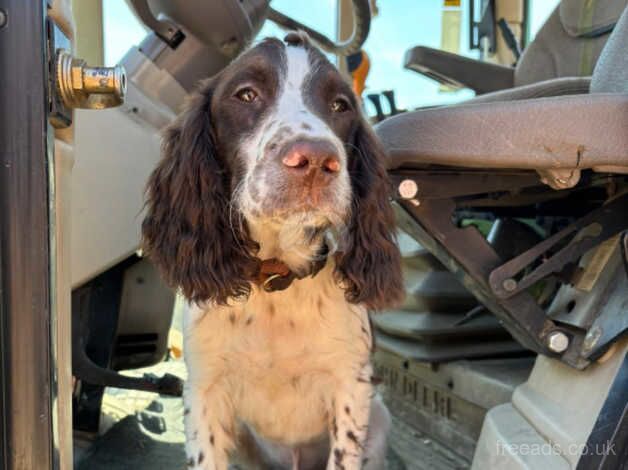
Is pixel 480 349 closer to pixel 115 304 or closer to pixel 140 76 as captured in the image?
pixel 115 304

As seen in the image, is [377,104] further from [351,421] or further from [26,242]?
[26,242]

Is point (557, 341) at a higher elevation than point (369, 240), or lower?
lower

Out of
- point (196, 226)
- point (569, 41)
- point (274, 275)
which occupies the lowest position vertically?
point (274, 275)

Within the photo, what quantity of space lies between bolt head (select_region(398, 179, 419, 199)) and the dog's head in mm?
118

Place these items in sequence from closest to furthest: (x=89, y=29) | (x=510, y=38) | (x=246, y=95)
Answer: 1. (x=246, y=95)
2. (x=89, y=29)
3. (x=510, y=38)

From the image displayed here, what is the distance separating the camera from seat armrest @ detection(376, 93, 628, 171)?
97cm

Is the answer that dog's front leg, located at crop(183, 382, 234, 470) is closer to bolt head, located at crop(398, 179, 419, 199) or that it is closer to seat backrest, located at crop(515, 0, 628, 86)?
bolt head, located at crop(398, 179, 419, 199)

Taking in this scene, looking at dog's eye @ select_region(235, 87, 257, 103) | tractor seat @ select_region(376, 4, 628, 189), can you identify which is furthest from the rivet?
dog's eye @ select_region(235, 87, 257, 103)

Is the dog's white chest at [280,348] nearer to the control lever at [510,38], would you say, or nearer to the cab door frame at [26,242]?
the cab door frame at [26,242]

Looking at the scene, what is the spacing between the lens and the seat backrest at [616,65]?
1033 millimetres

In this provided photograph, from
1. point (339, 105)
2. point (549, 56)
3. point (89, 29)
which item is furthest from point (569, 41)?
point (89, 29)

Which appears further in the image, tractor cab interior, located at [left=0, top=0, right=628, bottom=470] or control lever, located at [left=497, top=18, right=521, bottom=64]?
control lever, located at [left=497, top=18, right=521, bottom=64]

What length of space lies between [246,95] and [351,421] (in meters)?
0.81

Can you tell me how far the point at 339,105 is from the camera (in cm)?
143
